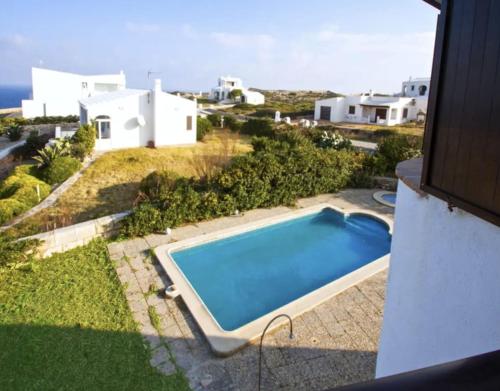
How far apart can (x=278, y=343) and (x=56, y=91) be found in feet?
143

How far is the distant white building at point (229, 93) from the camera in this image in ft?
238

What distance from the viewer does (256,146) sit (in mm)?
18172

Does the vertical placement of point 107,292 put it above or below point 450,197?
below

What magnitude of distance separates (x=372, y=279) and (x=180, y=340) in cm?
475

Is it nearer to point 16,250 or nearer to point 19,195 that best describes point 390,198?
point 16,250

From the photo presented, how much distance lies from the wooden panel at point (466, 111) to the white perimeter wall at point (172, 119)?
2276 cm

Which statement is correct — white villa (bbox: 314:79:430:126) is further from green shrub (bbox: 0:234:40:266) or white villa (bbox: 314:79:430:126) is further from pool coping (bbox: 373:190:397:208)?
green shrub (bbox: 0:234:40:266)

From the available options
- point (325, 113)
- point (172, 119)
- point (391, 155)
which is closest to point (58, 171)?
point (172, 119)

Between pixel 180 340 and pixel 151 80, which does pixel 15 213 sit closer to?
pixel 180 340

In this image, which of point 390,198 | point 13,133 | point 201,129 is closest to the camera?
point 390,198

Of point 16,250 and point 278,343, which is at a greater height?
point 16,250

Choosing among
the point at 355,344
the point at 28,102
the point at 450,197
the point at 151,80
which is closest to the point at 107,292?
the point at 355,344

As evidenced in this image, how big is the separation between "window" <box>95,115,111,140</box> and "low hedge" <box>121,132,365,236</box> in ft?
35.6

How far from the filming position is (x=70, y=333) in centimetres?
676
